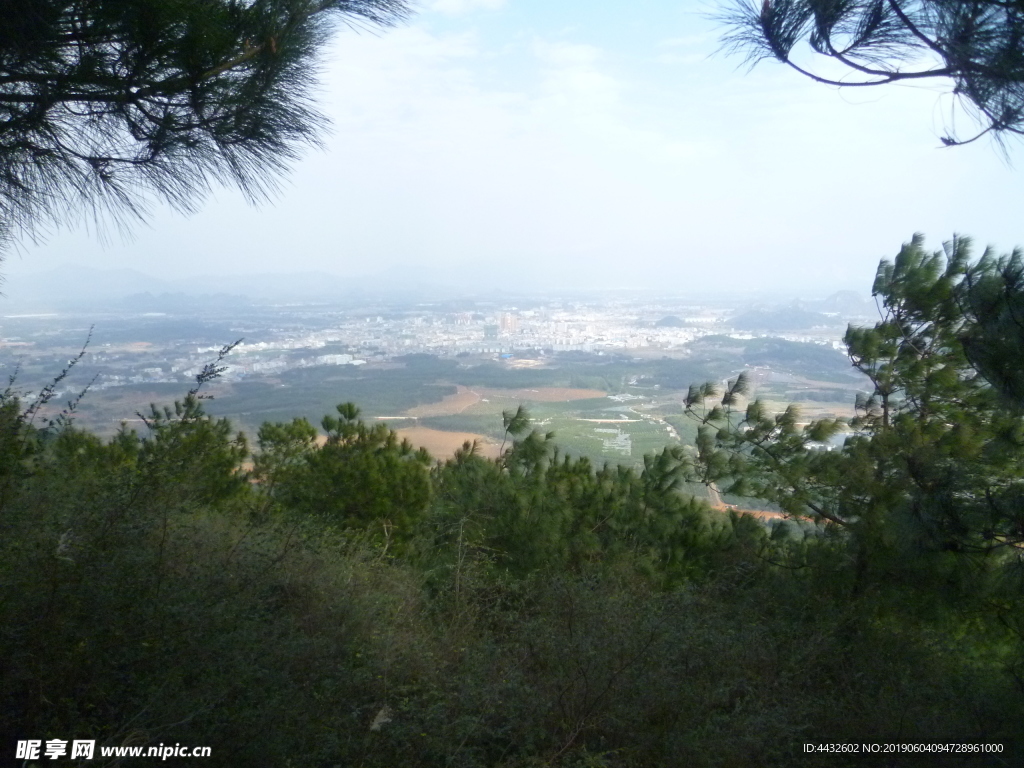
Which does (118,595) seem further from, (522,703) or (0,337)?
(0,337)

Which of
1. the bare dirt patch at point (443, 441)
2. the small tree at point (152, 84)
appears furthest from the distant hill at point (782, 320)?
the small tree at point (152, 84)

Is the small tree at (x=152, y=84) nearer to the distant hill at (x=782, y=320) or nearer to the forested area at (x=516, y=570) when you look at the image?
the forested area at (x=516, y=570)

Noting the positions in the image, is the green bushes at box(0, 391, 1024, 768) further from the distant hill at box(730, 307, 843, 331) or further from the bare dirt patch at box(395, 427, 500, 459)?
the distant hill at box(730, 307, 843, 331)

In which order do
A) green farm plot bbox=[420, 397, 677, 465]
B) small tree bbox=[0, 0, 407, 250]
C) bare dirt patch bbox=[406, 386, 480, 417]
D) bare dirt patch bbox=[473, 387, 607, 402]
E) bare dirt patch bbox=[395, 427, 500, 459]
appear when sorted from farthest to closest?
bare dirt patch bbox=[473, 387, 607, 402]
bare dirt patch bbox=[406, 386, 480, 417]
green farm plot bbox=[420, 397, 677, 465]
bare dirt patch bbox=[395, 427, 500, 459]
small tree bbox=[0, 0, 407, 250]

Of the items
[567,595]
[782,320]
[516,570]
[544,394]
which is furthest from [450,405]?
[782,320]

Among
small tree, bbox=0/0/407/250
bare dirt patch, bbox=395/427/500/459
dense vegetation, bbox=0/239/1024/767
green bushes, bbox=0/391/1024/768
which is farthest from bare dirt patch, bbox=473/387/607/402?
small tree, bbox=0/0/407/250

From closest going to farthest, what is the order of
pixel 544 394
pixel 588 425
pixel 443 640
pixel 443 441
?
pixel 443 640
pixel 443 441
pixel 588 425
pixel 544 394

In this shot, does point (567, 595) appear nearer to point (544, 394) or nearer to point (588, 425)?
point (588, 425)

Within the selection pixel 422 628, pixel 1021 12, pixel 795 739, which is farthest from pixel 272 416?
pixel 1021 12
